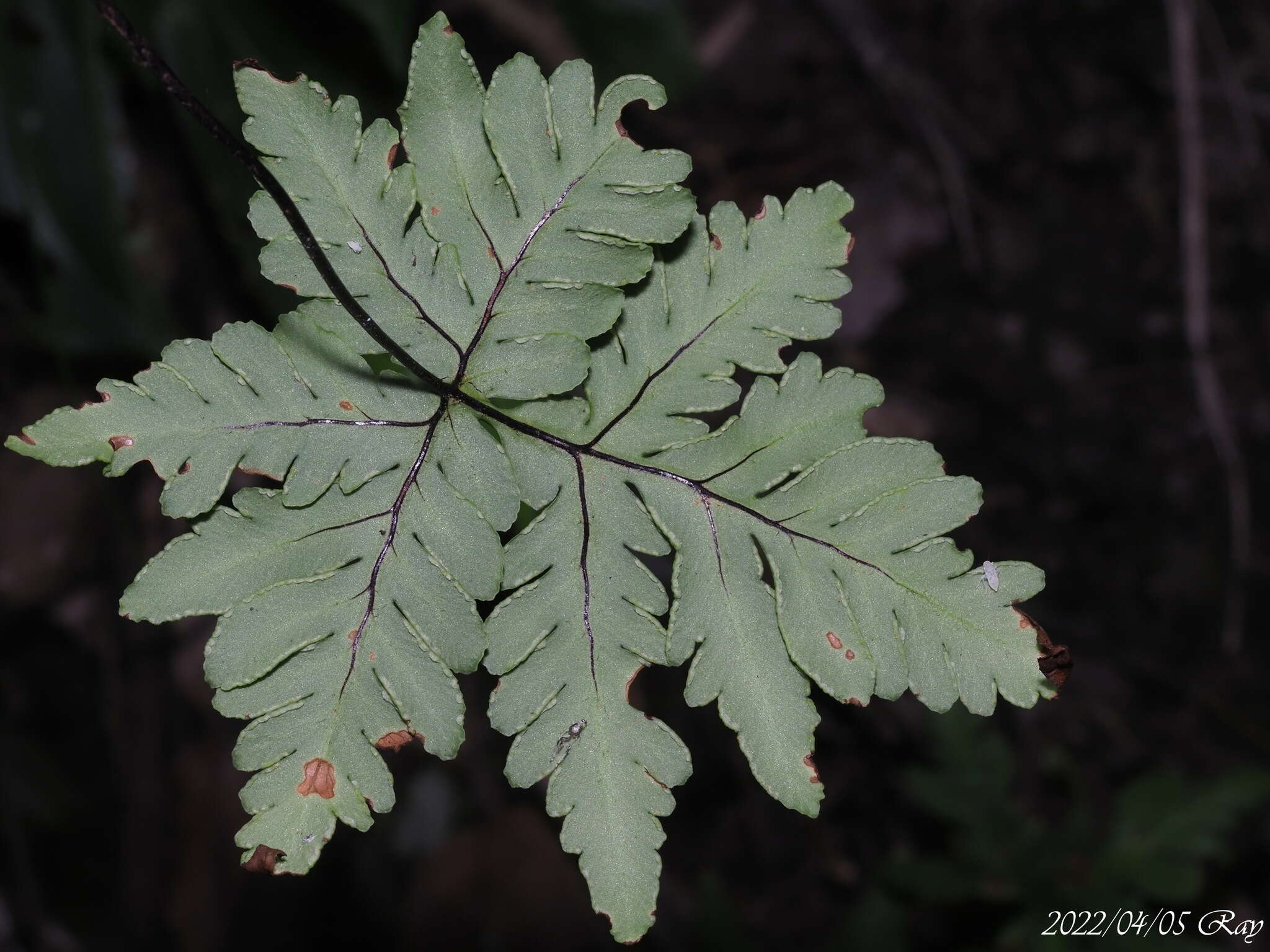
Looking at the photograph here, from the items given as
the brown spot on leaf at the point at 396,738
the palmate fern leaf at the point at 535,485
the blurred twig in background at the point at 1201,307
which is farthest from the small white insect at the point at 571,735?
the blurred twig in background at the point at 1201,307

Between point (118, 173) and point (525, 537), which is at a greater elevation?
point (118, 173)

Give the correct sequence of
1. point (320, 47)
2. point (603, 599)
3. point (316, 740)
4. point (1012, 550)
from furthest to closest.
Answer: point (1012, 550)
point (320, 47)
point (603, 599)
point (316, 740)

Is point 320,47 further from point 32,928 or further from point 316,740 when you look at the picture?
point 32,928

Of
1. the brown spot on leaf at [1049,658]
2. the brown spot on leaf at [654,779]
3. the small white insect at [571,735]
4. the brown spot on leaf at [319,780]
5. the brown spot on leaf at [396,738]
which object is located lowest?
the brown spot on leaf at [319,780]

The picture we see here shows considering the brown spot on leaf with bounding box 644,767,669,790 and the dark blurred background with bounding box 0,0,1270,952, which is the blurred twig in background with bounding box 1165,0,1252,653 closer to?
the dark blurred background with bounding box 0,0,1270,952

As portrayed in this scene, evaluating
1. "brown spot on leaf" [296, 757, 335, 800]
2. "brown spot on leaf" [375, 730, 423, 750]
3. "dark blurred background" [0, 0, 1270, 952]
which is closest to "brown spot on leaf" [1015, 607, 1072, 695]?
"brown spot on leaf" [375, 730, 423, 750]

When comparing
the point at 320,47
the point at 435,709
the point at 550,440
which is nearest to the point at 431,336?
the point at 550,440

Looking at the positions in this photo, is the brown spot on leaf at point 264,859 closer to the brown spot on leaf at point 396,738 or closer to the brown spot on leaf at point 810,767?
the brown spot on leaf at point 396,738

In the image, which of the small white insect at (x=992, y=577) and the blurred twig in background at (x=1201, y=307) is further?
the blurred twig in background at (x=1201, y=307)
